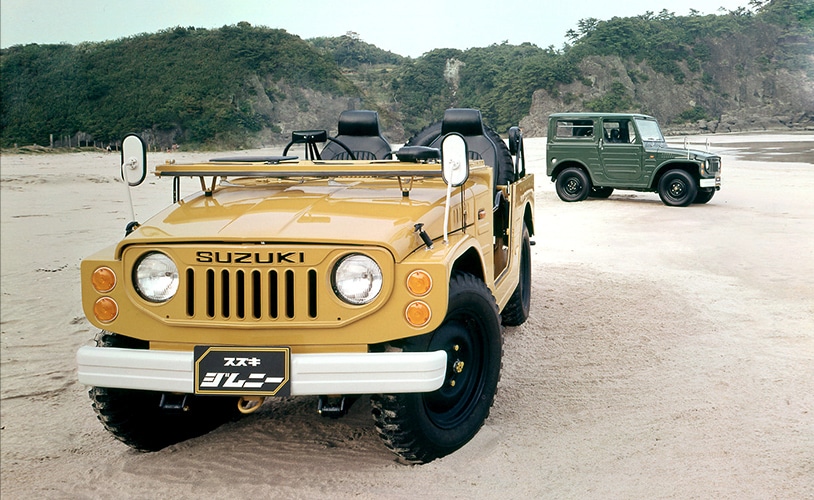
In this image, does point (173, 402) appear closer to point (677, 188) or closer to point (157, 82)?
point (677, 188)

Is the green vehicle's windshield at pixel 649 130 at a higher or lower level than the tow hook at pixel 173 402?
higher

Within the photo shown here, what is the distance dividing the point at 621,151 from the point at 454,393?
13.3 m

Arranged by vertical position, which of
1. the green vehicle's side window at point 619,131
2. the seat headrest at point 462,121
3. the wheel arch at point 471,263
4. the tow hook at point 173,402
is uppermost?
the green vehicle's side window at point 619,131

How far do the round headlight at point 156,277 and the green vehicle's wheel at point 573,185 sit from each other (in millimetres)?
14264

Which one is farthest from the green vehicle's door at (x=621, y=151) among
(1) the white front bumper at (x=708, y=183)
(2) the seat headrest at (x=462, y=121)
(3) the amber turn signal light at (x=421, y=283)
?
(3) the amber turn signal light at (x=421, y=283)

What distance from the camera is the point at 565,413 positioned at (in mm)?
4488

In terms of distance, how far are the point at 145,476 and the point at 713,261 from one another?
297 inches

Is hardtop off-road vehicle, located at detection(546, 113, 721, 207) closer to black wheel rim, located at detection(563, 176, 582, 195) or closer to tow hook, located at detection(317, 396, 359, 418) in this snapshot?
black wheel rim, located at detection(563, 176, 582, 195)

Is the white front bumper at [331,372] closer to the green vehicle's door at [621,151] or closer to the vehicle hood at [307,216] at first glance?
the vehicle hood at [307,216]

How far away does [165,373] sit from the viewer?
11.2 ft

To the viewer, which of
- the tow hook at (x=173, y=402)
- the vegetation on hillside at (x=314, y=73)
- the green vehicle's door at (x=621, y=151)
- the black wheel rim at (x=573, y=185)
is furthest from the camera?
the vegetation on hillside at (x=314, y=73)

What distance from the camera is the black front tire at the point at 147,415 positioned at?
3.75m

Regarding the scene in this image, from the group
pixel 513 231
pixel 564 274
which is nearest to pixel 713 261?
pixel 564 274

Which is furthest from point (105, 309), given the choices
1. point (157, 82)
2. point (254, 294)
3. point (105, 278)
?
point (157, 82)
